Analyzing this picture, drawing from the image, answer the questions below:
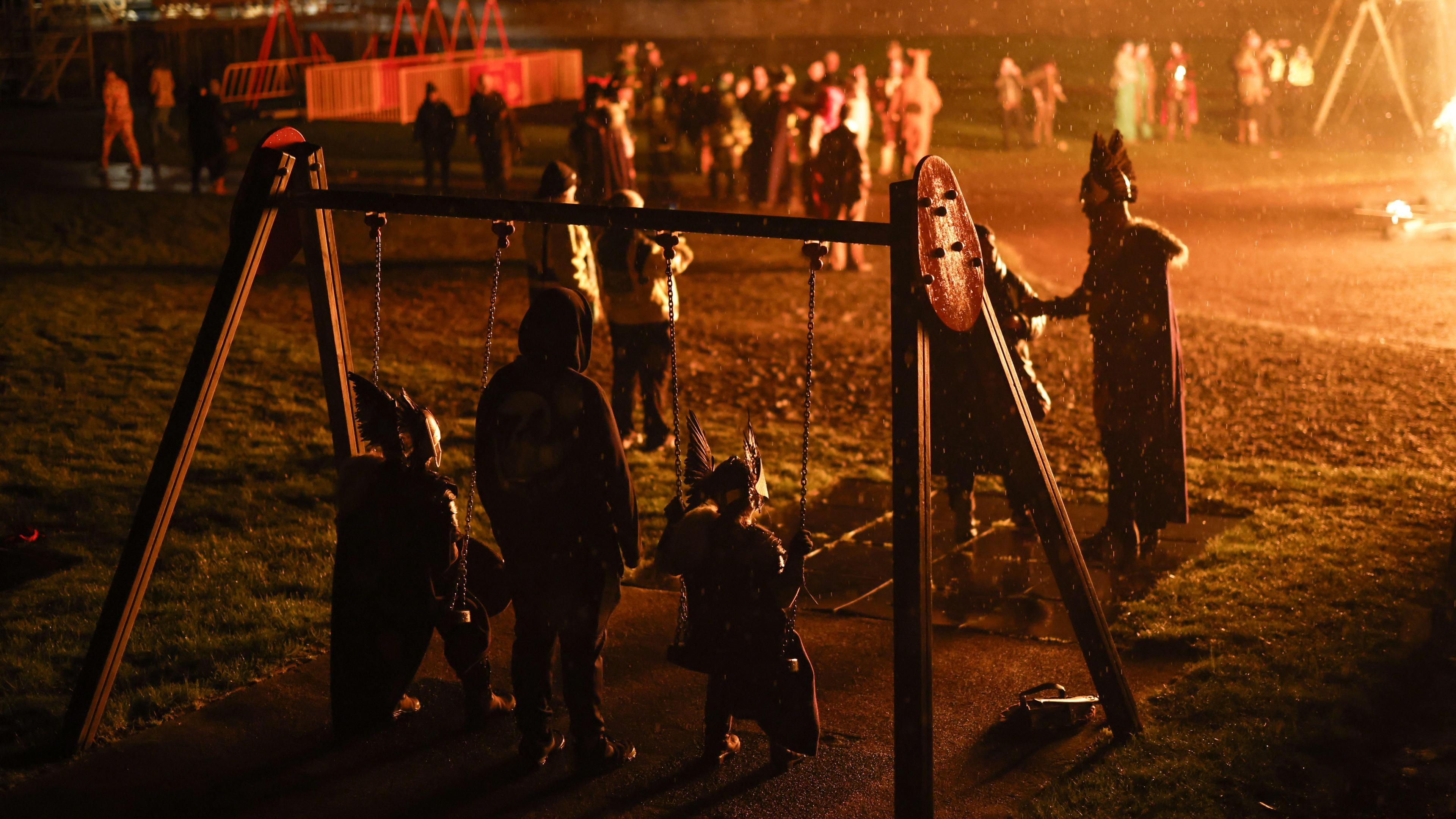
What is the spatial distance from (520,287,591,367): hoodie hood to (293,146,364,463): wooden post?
3.84ft

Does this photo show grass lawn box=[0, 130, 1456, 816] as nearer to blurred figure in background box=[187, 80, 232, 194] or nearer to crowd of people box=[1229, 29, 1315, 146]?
blurred figure in background box=[187, 80, 232, 194]

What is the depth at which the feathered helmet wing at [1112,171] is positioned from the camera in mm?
6434

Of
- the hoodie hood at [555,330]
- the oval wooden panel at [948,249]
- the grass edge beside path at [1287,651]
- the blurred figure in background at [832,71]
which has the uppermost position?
the blurred figure in background at [832,71]

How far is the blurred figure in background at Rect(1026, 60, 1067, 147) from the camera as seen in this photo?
27641mm

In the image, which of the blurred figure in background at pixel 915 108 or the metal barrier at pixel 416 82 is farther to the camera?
the metal barrier at pixel 416 82

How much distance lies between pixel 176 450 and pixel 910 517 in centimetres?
268

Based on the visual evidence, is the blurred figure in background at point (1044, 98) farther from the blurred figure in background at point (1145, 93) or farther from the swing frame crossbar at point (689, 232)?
the swing frame crossbar at point (689, 232)

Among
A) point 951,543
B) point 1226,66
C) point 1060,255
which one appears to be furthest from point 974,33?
point 951,543

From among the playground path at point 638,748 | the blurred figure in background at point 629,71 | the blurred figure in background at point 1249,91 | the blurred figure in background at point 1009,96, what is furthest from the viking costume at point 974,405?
the blurred figure in background at point 1249,91

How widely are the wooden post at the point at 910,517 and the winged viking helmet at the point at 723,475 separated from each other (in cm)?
53

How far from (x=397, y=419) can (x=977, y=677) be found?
2531 mm

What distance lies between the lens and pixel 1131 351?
670cm

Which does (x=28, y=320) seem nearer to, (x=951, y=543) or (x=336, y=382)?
(x=336, y=382)

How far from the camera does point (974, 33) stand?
47031mm
